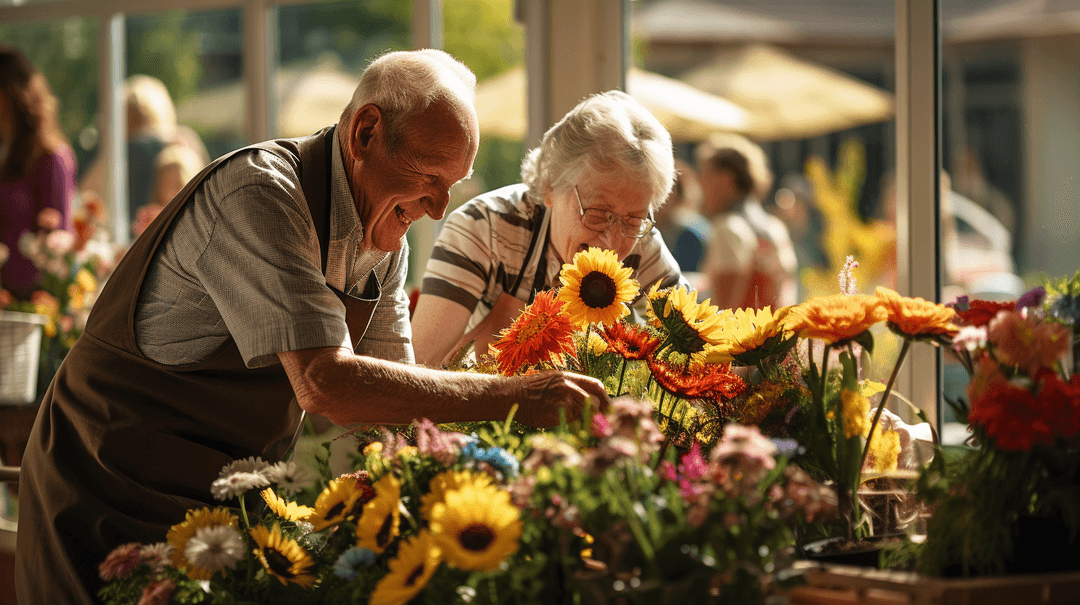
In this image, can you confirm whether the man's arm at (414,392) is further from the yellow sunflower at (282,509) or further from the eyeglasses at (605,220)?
the eyeglasses at (605,220)

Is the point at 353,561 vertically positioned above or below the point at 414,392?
below

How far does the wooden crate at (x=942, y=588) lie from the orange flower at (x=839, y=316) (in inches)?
10.9

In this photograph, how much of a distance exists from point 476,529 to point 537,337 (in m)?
0.46

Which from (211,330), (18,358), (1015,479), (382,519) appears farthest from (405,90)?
(18,358)

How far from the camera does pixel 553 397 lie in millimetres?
1182

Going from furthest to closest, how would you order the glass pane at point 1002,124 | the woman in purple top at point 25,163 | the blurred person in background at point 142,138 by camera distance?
the glass pane at point 1002,124
the blurred person in background at point 142,138
the woman in purple top at point 25,163

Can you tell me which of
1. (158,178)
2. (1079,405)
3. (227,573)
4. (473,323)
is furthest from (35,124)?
(1079,405)

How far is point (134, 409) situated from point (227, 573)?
1.40 ft

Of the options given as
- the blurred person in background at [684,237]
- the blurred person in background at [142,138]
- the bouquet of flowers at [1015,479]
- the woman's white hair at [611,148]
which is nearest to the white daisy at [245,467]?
the bouquet of flowers at [1015,479]

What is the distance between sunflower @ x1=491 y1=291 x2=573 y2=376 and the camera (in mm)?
1238

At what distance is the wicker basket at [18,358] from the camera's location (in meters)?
2.49

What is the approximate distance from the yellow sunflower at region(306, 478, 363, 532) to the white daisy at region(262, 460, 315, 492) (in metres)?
0.06

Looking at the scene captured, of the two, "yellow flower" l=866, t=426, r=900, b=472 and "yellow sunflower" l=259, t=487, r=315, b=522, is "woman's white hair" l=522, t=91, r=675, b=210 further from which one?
"yellow sunflower" l=259, t=487, r=315, b=522

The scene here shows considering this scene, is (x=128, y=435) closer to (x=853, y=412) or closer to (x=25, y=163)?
(x=853, y=412)
